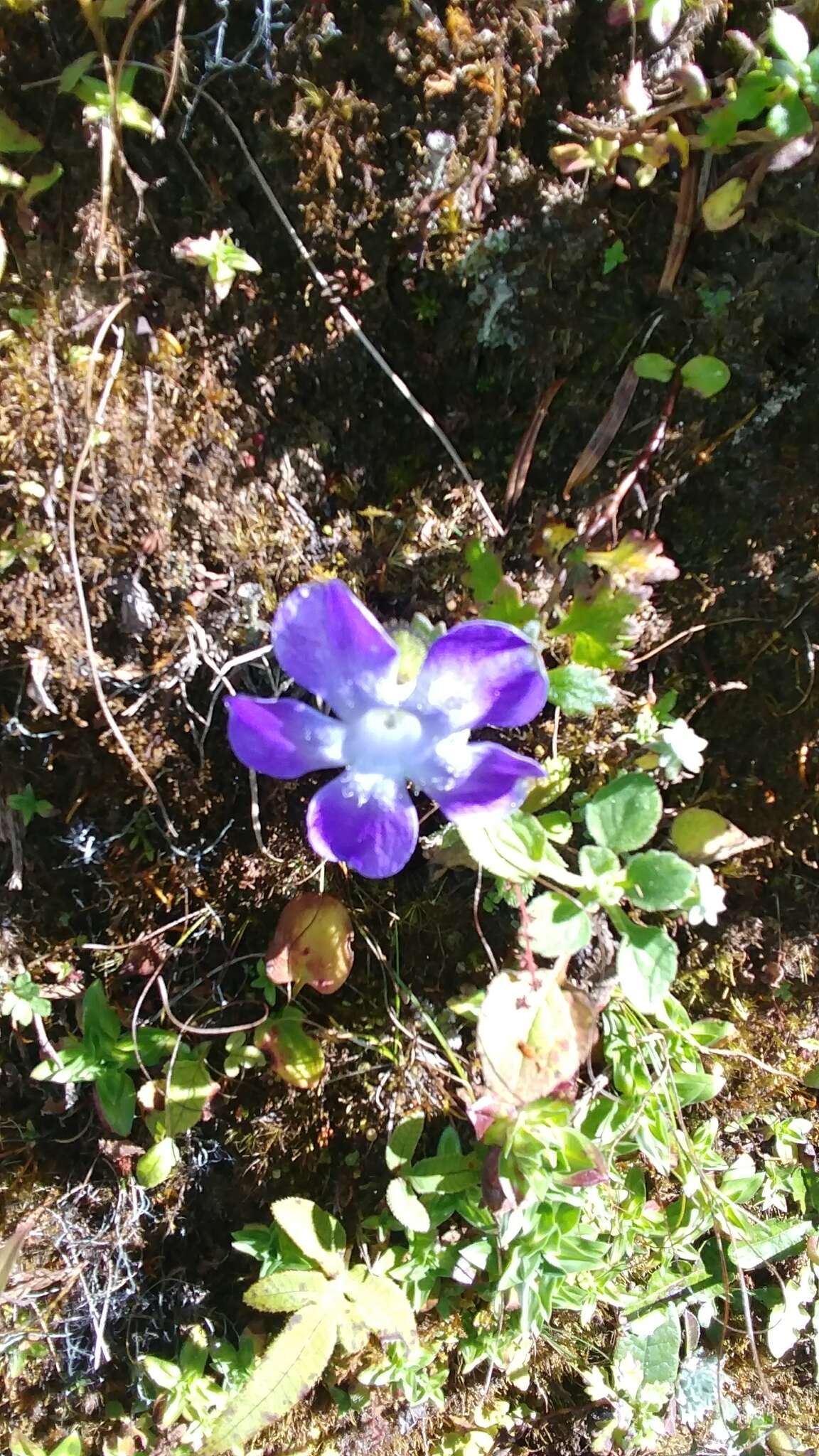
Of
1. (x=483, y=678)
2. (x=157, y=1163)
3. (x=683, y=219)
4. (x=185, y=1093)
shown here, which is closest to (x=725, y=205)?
(x=683, y=219)

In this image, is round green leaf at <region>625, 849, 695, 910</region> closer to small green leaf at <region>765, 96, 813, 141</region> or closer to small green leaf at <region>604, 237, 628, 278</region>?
small green leaf at <region>604, 237, 628, 278</region>

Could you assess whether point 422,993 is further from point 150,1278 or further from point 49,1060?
point 150,1278

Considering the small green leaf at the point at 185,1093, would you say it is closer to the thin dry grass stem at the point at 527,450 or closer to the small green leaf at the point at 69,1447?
the small green leaf at the point at 69,1447

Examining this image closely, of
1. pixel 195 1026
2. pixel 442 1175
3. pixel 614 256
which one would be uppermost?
pixel 614 256

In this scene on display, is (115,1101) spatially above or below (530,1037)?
below

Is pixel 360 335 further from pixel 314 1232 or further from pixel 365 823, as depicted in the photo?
pixel 314 1232

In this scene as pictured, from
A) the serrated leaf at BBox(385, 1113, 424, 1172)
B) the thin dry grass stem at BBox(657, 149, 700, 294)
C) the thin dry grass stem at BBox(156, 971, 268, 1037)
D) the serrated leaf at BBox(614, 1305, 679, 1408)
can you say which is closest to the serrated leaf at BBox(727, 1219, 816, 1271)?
the serrated leaf at BBox(614, 1305, 679, 1408)

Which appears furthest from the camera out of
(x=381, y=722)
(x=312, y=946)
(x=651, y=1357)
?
(x=651, y=1357)

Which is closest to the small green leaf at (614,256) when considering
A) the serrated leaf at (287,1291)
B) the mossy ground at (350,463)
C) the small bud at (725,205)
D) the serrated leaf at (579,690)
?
the mossy ground at (350,463)
